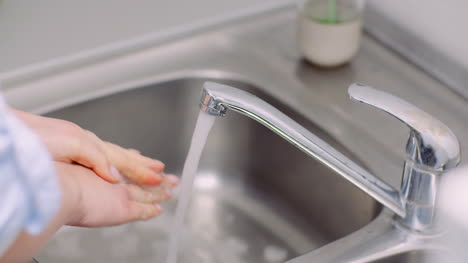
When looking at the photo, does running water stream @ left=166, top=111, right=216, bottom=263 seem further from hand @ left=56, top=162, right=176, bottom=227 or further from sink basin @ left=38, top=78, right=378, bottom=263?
sink basin @ left=38, top=78, right=378, bottom=263

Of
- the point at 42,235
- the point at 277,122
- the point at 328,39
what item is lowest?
the point at 42,235

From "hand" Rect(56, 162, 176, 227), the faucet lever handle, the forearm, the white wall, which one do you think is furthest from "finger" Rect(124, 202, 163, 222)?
the white wall

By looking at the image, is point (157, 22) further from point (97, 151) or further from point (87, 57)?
point (97, 151)

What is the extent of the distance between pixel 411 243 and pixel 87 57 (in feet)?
1.53

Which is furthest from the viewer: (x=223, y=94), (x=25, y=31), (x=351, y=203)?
(x=25, y=31)

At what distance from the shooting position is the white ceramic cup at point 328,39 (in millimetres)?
999

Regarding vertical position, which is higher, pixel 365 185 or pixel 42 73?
pixel 42 73

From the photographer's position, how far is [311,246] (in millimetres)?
1016

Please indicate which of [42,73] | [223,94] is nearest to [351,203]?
[223,94]

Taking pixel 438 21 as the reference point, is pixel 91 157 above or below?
below

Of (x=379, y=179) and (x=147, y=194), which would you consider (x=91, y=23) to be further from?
(x=379, y=179)

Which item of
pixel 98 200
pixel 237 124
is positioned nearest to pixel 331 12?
pixel 237 124

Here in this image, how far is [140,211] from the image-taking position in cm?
85

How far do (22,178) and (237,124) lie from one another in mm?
555
